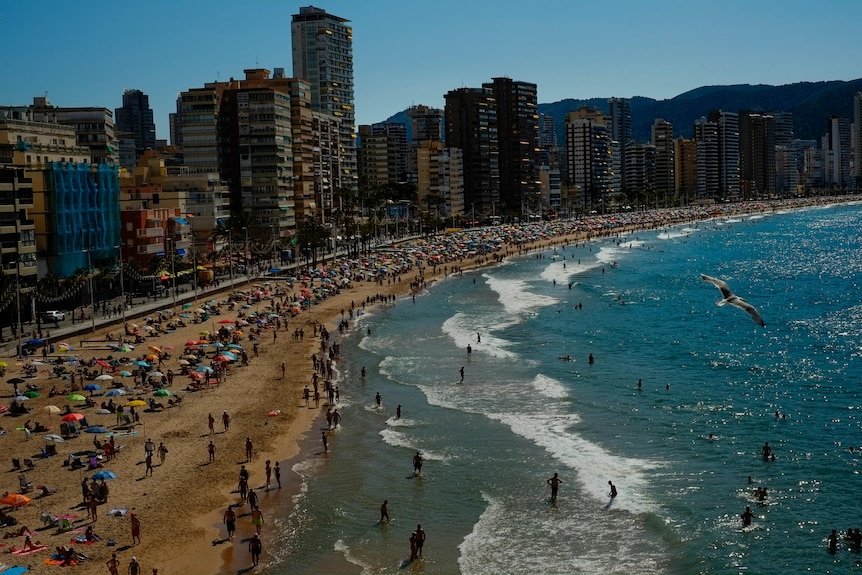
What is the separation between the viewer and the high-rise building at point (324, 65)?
523ft

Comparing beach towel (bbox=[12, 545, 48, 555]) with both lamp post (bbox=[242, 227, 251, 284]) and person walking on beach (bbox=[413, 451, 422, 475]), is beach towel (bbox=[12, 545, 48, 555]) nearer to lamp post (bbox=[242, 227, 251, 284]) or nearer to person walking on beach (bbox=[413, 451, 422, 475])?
person walking on beach (bbox=[413, 451, 422, 475])

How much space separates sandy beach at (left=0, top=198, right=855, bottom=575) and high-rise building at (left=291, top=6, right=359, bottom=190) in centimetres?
10983

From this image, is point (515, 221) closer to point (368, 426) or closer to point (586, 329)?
point (586, 329)

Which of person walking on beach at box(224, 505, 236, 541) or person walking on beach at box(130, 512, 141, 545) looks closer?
person walking on beach at box(130, 512, 141, 545)

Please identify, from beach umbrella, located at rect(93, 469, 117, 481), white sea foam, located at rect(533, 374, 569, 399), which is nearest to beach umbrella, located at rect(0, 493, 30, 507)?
beach umbrella, located at rect(93, 469, 117, 481)

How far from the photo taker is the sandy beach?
80.6 ft

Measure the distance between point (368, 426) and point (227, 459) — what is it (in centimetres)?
652

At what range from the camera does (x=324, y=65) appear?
6353 inches

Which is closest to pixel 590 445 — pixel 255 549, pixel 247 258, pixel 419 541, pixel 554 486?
pixel 554 486

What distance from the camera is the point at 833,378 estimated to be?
147 ft

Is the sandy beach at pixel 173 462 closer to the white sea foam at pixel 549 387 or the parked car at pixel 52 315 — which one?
the parked car at pixel 52 315

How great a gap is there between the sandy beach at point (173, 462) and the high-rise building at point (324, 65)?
110m

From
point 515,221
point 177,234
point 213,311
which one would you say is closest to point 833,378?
point 213,311

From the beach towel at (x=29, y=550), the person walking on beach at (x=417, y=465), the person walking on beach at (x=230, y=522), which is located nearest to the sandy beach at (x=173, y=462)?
the beach towel at (x=29, y=550)
